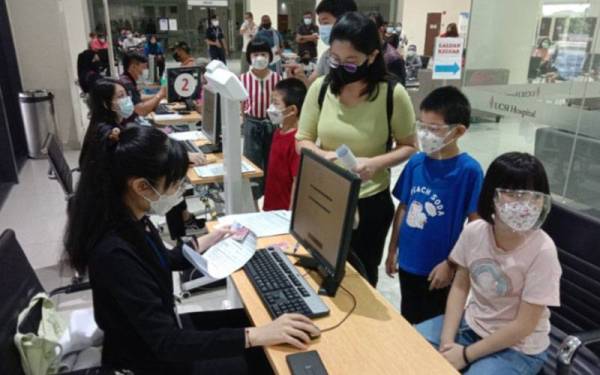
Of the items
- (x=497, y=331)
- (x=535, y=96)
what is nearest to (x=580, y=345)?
(x=497, y=331)

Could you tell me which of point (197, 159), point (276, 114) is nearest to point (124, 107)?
point (197, 159)

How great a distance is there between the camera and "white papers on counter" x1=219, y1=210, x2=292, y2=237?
70.9 inches

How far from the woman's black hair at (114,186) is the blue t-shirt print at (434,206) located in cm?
95

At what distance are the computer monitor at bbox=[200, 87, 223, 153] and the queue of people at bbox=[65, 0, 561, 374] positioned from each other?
122 centimetres

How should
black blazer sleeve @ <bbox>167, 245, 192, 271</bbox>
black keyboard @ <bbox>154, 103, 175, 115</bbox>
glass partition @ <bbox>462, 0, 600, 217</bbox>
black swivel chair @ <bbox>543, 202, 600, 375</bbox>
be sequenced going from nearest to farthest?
black swivel chair @ <bbox>543, 202, 600, 375</bbox> → black blazer sleeve @ <bbox>167, 245, 192, 271</bbox> → glass partition @ <bbox>462, 0, 600, 217</bbox> → black keyboard @ <bbox>154, 103, 175, 115</bbox>

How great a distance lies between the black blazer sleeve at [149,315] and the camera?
44.0 inches

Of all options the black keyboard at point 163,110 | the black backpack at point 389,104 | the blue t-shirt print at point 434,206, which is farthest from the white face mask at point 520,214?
the black keyboard at point 163,110

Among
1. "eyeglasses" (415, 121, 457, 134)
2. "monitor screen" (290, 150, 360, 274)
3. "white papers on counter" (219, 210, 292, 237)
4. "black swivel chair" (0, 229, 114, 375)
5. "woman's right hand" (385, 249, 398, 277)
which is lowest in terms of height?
"woman's right hand" (385, 249, 398, 277)

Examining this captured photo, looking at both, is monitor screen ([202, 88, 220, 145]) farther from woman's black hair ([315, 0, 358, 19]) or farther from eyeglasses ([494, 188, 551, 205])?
eyeglasses ([494, 188, 551, 205])

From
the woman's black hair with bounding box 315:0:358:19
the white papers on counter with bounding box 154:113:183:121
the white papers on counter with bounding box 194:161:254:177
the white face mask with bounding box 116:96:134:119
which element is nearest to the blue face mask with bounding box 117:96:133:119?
the white face mask with bounding box 116:96:134:119

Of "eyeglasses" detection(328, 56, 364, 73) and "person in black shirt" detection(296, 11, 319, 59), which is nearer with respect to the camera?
"eyeglasses" detection(328, 56, 364, 73)

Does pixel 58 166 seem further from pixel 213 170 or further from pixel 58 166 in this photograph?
pixel 213 170

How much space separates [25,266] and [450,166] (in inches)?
55.3

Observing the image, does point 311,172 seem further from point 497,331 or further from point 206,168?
point 206,168
